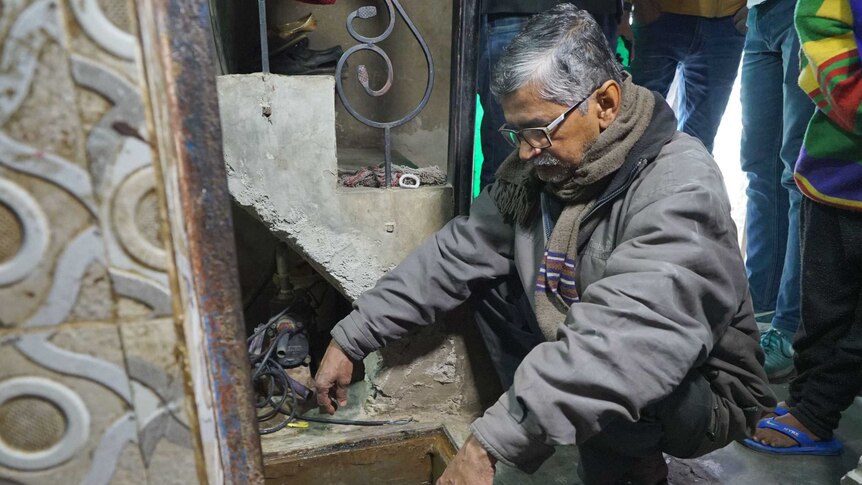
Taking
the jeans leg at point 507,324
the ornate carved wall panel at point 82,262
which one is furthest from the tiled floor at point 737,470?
the ornate carved wall panel at point 82,262

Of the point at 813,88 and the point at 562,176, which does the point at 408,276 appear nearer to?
the point at 562,176

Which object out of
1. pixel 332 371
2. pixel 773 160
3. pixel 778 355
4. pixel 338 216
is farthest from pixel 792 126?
pixel 332 371

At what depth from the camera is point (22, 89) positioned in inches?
18.0

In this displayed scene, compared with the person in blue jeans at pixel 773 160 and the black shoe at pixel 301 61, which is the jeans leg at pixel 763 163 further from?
the black shoe at pixel 301 61

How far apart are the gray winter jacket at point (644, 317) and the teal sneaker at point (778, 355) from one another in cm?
76

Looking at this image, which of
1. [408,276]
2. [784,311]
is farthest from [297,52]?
[784,311]

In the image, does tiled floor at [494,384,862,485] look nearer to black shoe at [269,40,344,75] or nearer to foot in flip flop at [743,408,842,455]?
foot in flip flop at [743,408,842,455]

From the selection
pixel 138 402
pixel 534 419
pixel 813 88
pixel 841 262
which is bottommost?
pixel 534 419

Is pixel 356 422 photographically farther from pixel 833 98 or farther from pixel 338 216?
pixel 833 98

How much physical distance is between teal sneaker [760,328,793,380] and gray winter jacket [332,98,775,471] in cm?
76

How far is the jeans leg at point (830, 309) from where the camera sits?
4.98 feet

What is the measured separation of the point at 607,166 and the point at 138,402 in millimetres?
990

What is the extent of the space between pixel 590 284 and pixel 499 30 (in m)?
0.89

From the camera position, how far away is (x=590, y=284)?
3.87ft
